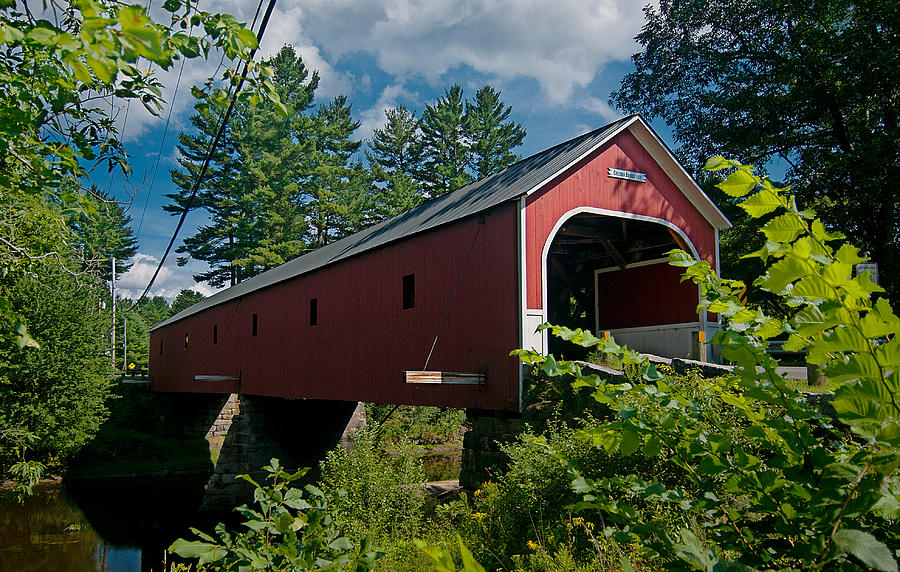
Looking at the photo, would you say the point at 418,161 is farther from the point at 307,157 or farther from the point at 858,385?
the point at 858,385

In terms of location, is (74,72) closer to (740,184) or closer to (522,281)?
(740,184)

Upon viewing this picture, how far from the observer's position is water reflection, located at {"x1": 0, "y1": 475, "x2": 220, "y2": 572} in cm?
1361

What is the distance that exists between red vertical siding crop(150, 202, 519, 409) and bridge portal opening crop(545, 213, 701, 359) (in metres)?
2.54

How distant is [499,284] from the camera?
9.15m

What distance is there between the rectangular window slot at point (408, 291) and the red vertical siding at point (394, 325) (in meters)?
0.11

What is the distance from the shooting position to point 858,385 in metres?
1.12

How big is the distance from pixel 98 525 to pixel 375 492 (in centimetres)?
1172

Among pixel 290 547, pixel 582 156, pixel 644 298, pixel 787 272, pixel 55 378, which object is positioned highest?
pixel 582 156

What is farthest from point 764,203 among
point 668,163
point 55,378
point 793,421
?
point 55,378

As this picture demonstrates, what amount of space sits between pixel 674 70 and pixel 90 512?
22378 mm

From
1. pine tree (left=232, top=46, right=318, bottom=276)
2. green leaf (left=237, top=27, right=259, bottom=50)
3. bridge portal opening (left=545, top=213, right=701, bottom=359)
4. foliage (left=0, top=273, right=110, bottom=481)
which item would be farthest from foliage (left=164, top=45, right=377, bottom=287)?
green leaf (left=237, top=27, right=259, bottom=50)

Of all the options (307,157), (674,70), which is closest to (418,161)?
(307,157)

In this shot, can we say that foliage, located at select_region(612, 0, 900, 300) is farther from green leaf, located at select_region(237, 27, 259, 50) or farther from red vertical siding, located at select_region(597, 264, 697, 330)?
green leaf, located at select_region(237, 27, 259, 50)

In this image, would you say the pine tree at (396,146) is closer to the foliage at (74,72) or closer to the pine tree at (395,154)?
the pine tree at (395,154)
